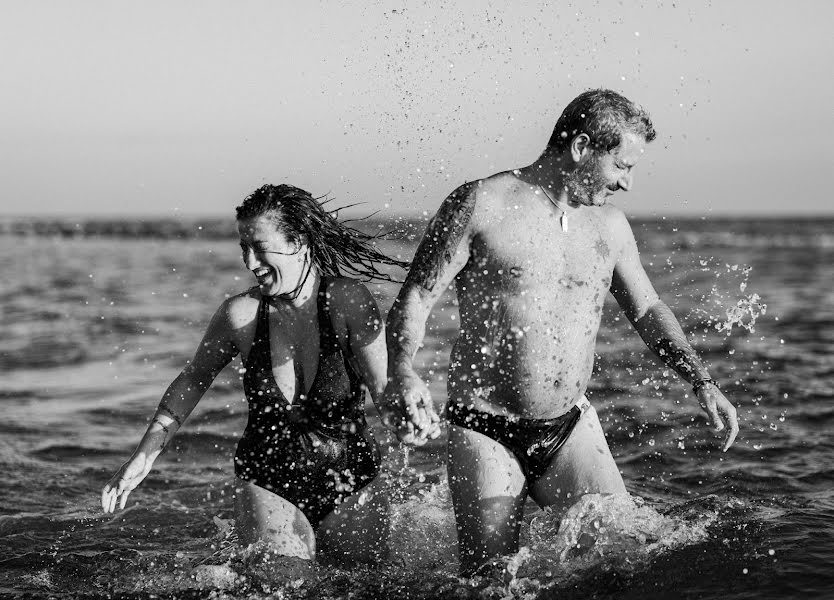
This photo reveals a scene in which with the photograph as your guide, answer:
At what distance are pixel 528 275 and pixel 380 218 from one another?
52.4 inches

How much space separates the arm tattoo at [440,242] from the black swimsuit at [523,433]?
0.59 meters

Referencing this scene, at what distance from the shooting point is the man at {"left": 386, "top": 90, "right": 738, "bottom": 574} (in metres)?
4.09

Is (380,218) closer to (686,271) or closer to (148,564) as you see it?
(148,564)

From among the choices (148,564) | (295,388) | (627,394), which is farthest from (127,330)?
(295,388)

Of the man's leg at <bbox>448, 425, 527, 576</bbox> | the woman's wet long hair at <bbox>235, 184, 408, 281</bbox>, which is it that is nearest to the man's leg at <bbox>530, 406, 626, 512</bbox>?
the man's leg at <bbox>448, 425, 527, 576</bbox>

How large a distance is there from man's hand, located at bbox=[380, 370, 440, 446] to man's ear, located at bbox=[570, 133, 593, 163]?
122 cm

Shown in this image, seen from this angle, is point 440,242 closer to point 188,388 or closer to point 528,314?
point 528,314

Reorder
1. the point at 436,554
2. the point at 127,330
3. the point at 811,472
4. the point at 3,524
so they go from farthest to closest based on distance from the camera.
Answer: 1. the point at 127,330
2. the point at 811,472
3. the point at 3,524
4. the point at 436,554

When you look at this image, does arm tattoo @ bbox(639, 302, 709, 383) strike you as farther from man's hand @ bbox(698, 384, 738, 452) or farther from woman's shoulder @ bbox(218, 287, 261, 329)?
woman's shoulder @ bbox(218, 287, 261, 329)

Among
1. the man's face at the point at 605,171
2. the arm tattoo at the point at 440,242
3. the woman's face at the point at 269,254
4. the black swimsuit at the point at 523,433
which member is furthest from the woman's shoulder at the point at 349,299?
the man's face at the point at 605,171

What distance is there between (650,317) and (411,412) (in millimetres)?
1542

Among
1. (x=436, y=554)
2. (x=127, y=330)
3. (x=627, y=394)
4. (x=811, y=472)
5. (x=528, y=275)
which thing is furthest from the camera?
(x=127, y=330)

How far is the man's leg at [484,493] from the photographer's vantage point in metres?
4.13

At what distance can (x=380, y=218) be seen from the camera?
5.29 metres
